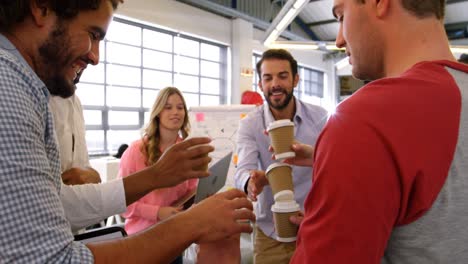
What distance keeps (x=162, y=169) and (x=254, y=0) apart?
28.4ft

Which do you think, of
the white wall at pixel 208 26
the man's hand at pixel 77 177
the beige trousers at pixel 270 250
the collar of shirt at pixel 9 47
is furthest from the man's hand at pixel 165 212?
the white wall at pixel 208 26

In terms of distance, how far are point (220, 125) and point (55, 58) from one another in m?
3.85

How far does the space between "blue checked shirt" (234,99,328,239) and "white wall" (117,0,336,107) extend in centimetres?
484

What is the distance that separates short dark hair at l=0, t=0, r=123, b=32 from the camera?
823 mm

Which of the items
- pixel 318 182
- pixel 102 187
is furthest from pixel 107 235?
pixel 318 182

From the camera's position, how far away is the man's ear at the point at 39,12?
2.75 feet

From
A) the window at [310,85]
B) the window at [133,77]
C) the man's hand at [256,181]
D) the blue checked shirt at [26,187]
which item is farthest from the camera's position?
the window at [310,85]

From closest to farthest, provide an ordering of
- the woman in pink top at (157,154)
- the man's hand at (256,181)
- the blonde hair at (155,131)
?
the man's hand at (256,181), the woman in pink top at (157,154), the blonde hair at (155,131)

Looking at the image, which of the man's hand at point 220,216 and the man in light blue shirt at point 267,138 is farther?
the man in light blue shirt at point 267,138

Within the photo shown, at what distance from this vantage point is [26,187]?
0.64 metres

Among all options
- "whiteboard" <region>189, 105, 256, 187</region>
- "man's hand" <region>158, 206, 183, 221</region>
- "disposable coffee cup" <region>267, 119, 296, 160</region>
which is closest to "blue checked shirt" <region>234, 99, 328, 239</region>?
"man's hand" <region>158, 206, 183, 221</region>

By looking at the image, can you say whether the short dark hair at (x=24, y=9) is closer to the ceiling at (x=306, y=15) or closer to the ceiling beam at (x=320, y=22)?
the ceiling at (x=306, y=15)

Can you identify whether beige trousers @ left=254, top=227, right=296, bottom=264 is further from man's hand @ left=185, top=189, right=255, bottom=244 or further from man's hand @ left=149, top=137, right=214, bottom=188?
man's hand @ left=185, top=189, right=255, bottom=244

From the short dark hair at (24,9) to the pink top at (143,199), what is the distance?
169 cm
